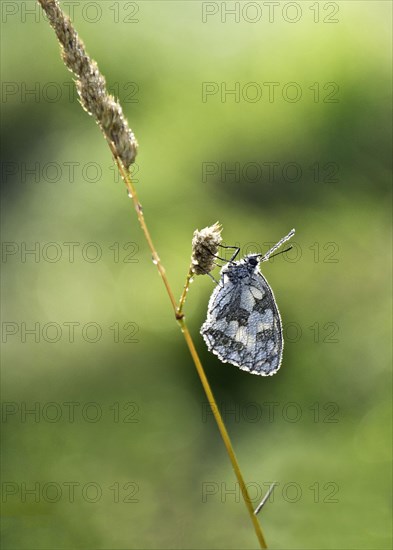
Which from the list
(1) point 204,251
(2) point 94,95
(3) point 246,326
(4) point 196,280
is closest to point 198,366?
(1) point 204,251

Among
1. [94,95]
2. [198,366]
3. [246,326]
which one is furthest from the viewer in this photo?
[246,326]

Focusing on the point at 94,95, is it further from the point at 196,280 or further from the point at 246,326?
the point at 196,280

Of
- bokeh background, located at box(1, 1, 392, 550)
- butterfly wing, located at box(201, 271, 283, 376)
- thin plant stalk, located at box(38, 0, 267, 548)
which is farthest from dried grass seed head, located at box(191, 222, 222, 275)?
bokeh background, located at box(1, 1, 392, 550)

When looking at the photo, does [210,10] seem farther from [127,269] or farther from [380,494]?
[380,494]

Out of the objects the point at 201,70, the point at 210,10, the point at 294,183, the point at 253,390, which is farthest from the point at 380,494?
the point at 210,10

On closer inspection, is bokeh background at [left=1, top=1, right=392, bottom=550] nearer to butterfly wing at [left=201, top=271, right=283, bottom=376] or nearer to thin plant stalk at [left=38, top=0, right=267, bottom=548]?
butterfly wing at [left=201, top=271, right=283, bottom=376]

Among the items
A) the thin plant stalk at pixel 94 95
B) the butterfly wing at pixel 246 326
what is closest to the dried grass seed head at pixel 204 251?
the thin plant stalk at pixel 94 95
